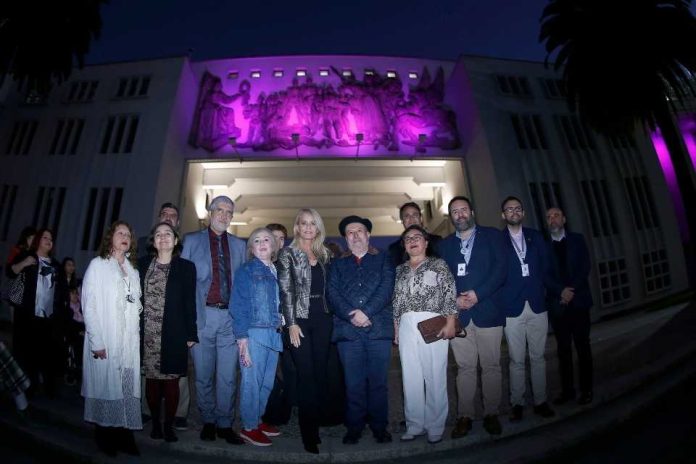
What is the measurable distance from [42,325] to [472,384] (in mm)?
5519

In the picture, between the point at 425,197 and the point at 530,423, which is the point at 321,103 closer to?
the point at 425,197

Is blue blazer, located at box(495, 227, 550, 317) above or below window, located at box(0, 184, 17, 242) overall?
below

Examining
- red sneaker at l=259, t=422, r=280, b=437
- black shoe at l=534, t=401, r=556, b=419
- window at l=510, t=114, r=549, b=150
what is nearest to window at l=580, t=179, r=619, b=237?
window at l=510, t=114, r=549, b=150

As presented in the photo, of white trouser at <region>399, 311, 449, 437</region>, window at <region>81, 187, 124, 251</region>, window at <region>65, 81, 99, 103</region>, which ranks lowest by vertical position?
white trouser at <region>399, 311, 449, 437</region>

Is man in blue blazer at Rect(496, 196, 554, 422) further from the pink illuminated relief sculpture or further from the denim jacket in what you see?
the pink illuminated relief sculpture

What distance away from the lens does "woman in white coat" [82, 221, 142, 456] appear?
3.17 m

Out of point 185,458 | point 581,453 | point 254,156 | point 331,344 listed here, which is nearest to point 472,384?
point 581,453

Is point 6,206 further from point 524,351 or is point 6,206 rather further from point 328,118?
point 524,351

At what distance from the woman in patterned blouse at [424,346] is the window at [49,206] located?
55.7 feet

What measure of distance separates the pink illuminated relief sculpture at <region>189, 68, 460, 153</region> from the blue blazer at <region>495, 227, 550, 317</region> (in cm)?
1185

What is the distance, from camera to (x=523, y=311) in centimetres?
383

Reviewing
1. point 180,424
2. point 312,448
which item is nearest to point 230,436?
point 180,424

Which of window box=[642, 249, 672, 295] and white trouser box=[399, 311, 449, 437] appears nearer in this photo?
white trouser box=[399, 311, 449, 437]

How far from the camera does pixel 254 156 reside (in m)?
15.4
